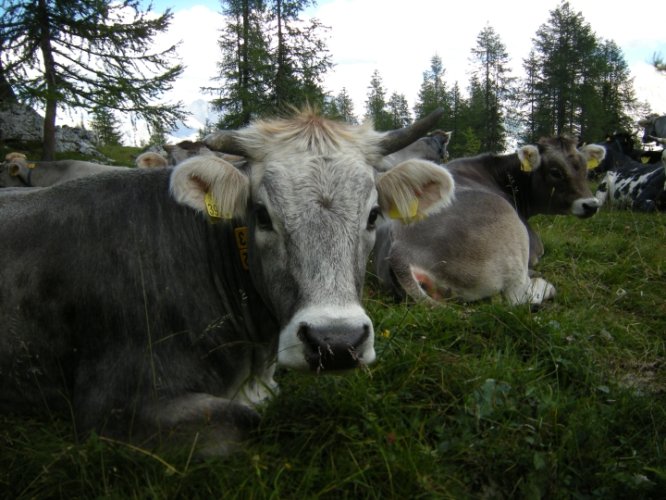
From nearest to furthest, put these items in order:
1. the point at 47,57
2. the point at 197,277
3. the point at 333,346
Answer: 1. the point at 333,346
2. the point at 197,277
3. the point at 47,57

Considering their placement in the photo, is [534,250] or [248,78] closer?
[534,250]

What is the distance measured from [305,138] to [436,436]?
189 centimetres

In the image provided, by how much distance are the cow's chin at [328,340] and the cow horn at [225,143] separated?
126 centimetres

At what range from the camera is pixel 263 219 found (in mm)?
2975

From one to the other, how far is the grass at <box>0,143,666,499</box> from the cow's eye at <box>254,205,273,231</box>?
94 centimetres

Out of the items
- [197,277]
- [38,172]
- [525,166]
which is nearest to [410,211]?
[197,277]

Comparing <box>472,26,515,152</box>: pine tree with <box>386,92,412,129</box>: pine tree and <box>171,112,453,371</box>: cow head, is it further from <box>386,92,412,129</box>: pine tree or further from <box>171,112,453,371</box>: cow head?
<box>171,112,453,371</box>: cow head

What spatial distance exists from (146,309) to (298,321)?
96cm

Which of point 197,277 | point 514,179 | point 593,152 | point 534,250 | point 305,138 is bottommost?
point 534,250

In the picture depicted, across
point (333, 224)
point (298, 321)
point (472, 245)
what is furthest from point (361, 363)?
point (472, 245)

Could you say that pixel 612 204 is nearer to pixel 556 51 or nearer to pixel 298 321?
pixel 298 321

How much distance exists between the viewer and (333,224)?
279 centimetres

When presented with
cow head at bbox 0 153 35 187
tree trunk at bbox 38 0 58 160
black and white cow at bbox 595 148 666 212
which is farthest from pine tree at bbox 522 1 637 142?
cow head at bbox 0 153 35 187

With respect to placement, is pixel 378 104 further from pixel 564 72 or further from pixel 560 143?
pixel 560 143
